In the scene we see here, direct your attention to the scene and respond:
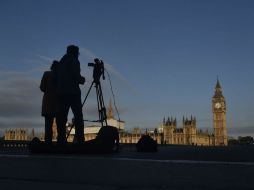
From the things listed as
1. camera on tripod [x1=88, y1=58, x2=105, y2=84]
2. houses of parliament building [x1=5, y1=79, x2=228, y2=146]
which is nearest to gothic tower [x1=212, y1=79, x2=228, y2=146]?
houses of parliament building [x1=5, y1=79, x2=228, y2=146]

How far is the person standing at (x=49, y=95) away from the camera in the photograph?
934 centimetres

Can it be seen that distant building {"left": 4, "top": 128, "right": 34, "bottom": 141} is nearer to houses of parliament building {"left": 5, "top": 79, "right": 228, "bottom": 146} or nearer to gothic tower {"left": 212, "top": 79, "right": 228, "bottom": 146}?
houses of parliament building {"left": 5, "top": 79, "right": 228, "bottom": 146}

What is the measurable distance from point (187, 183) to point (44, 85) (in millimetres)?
6707

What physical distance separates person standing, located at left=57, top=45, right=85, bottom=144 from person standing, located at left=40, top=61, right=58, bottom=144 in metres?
0.20

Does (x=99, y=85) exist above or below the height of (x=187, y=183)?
above

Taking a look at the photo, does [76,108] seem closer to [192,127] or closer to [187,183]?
[187,183]

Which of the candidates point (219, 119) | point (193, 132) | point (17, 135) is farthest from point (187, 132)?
point (17, 135)

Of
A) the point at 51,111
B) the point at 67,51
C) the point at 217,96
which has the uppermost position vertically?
the point at 217,96

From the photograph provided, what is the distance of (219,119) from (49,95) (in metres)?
143

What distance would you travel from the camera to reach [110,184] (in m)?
3.25

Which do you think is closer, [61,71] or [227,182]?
[227,182]

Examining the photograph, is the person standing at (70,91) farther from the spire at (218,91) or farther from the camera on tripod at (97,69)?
the spire at (218,91)

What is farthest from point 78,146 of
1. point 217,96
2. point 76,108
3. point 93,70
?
point 217,96

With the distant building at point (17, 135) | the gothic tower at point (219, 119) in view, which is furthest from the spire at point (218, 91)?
the distant building at point (17, 135)
